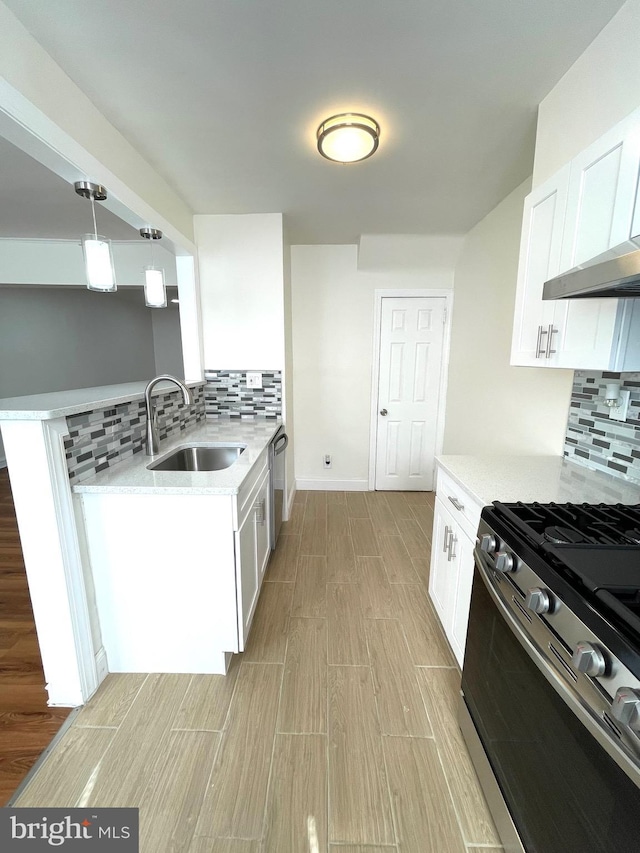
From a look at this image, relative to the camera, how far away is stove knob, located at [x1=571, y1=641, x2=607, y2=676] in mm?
604

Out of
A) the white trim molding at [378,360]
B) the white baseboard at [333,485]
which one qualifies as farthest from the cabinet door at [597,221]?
the white baseboard at [333,485]

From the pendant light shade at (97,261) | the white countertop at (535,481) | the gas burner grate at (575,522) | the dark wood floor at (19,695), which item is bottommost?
the dark wood floor at (19,695)

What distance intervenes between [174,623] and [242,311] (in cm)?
221

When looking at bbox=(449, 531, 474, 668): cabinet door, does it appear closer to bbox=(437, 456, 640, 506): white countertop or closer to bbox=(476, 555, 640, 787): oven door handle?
bbox=(437, 456, 640, 506): white countertop

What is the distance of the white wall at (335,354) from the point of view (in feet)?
10.9

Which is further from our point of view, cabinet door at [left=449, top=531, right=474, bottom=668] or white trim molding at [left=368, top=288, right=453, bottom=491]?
white trim molding at [left=368, top=288, right=453, bottom=491]

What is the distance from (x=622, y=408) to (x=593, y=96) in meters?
1.21

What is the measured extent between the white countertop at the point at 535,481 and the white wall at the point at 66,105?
2183 millimetres

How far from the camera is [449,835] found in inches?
39.6

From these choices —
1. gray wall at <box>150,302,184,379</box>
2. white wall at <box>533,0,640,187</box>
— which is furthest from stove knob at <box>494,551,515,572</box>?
gray wall at <box>150,302,184,379</box>

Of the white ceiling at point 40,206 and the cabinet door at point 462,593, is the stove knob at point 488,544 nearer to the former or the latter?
the cabinet door at point 462,593

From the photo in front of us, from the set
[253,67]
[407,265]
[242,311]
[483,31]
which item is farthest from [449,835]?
[407,265]

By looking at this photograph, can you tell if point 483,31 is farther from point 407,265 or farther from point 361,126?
point 407,265

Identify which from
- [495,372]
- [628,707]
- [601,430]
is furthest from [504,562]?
[495,372]
